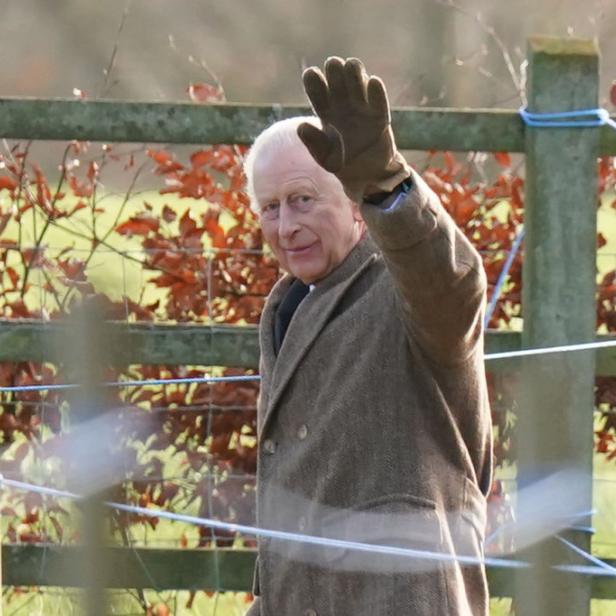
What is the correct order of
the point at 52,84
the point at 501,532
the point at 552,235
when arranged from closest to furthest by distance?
the point at 552,235, the point at 501,532, the point at 52,84

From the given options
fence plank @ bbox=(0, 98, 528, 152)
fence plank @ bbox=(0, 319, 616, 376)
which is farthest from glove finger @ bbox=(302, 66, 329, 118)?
fence plank @ bbox=(0, 319, 616, 376)

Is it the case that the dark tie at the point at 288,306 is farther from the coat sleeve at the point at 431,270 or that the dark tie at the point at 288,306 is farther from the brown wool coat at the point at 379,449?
the coat sleeve at the point at 431,270

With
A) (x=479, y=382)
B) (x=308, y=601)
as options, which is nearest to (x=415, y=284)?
(x=479, y=382)

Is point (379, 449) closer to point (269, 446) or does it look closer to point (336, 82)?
point (269, 446)

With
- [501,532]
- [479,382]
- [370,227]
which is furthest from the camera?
[501,532]

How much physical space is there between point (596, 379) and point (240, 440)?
86 cm

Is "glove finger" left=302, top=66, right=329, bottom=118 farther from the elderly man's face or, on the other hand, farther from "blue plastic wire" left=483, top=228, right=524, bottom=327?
"blue plastic wire" left=483, top=228, right=524, bottom=327

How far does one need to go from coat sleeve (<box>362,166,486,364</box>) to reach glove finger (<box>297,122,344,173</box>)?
4.2 inches

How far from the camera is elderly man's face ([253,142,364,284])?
272 centimetres

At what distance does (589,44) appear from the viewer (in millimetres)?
3465

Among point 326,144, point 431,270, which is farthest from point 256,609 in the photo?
point 326,144

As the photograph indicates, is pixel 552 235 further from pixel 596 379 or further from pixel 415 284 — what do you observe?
pixel 415 284

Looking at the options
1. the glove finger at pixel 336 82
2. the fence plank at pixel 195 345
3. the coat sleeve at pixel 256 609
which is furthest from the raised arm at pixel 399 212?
the fence plank at pixel 195 345

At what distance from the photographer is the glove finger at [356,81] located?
2170mm
